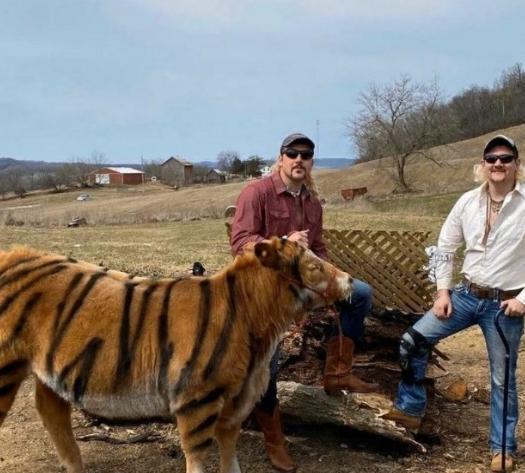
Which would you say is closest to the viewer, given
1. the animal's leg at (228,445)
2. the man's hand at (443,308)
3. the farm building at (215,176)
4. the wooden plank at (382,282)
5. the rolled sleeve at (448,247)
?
the animal's leg at (228,445)

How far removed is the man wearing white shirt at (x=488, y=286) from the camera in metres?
4.31

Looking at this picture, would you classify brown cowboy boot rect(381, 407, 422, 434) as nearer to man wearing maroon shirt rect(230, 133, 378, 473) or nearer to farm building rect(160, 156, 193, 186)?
man wearing maroon shirt rect(230, 133, 378, 473)

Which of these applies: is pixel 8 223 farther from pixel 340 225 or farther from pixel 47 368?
pixel 47 368

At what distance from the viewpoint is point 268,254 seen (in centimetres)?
382

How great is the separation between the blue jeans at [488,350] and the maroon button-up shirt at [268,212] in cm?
115

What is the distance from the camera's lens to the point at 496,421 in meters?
4.57

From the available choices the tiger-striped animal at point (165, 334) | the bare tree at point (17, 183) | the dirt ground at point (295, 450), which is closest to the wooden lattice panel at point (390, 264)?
the dirt ground at point (295, 450)

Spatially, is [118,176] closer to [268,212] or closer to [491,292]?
[268,212]

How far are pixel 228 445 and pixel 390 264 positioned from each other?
20.2 ft

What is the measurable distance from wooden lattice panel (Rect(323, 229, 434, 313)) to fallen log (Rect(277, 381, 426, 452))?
4.69 m

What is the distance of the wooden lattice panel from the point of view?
967 cm

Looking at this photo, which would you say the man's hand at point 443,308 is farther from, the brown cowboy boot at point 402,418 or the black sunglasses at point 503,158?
the black sunglasses at point 503,158

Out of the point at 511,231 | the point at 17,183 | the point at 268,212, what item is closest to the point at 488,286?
the point at 511,231

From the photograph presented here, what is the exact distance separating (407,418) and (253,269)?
179cm
